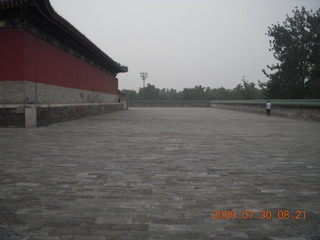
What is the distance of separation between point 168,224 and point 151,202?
1.88 feet

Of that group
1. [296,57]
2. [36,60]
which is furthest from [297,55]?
[36,60]

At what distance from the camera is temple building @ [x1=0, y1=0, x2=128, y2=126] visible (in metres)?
10.4

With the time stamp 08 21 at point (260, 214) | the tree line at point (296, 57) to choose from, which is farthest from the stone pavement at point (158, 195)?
the tree line at point (296, 57)

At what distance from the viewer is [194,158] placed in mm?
5367

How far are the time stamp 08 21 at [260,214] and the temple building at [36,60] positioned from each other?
394 inches

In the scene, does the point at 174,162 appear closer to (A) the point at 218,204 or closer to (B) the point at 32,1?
(A) the point at 218,204

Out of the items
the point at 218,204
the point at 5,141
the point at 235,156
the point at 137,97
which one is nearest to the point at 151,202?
the point at 218,204

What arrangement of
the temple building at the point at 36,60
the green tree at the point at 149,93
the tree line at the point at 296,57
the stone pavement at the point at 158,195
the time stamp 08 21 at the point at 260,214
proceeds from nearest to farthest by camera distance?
the stone pavement at the point at 158,195 → the time stamp 08 21 at the point at 260,214 → the temple building at the point at 36,60 → the tree line at the point at 296,57 → the green tree at the point at 149,93

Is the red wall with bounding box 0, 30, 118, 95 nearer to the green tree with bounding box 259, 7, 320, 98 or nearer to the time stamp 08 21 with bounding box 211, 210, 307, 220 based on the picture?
the time stamp 08 21 with bounding box 211, 210, 307, 220

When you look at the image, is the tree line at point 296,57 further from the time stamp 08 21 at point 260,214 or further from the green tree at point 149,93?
the green tree at point 149,93

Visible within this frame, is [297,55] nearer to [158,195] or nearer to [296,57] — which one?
[296,57]

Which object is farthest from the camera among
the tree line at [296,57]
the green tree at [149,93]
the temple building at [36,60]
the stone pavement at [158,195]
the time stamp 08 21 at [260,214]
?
the green tree at [149,93]

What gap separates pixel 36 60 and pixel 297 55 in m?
31.7

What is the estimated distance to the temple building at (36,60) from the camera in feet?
34.3
